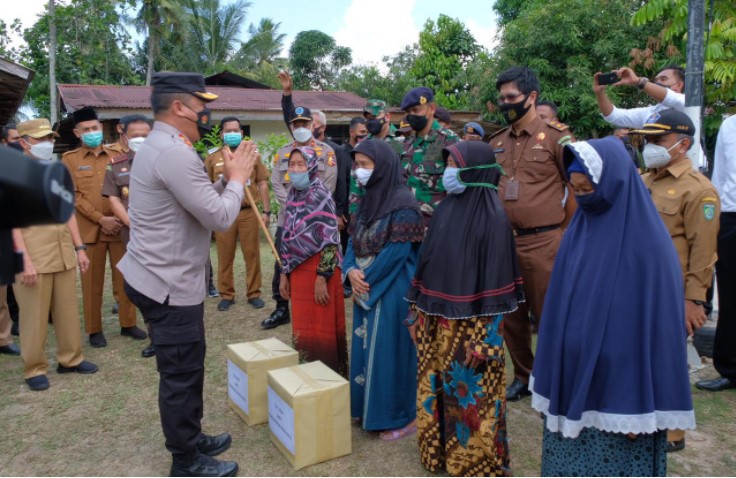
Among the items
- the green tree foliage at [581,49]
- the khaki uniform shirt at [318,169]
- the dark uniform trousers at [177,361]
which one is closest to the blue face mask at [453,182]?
the dark uniform trousers at [177,361]

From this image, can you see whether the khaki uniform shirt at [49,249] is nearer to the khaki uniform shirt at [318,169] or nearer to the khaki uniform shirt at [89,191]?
the khaki uniform shirt at [89,191]

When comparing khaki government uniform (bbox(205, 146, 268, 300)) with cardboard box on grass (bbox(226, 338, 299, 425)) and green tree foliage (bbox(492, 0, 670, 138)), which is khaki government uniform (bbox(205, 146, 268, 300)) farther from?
green tree foliage (bbox(492, 0, 670, 138))

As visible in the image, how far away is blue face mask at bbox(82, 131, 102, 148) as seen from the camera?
17.6 feet

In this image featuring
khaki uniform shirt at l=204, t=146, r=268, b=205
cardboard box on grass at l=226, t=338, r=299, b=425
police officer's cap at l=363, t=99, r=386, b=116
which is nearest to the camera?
cardboard box on grass at l=226, t=338, r=299, b=425

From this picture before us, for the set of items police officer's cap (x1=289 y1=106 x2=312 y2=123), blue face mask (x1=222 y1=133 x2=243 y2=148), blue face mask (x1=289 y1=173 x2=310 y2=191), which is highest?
police officer's cap (x1=289 y1=106 x2=312 y2=123)

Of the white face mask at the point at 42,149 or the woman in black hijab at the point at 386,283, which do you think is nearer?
the woman in black hijab at the point at 386,283

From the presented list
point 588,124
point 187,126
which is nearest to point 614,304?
point 187,126

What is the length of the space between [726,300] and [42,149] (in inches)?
221

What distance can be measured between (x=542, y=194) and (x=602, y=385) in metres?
1.77

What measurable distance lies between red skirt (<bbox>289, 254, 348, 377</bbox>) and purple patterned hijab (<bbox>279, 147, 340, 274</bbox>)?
91mm

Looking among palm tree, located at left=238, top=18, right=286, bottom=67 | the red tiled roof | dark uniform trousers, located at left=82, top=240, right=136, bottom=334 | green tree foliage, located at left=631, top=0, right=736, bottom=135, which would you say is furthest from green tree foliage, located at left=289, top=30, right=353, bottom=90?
dark uniform trousers, located at left=82, top=240, right=136, bottom=334

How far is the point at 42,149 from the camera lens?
4738 mm

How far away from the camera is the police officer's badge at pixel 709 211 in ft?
10.2

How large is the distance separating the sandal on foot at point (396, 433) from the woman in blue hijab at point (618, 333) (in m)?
1.37
